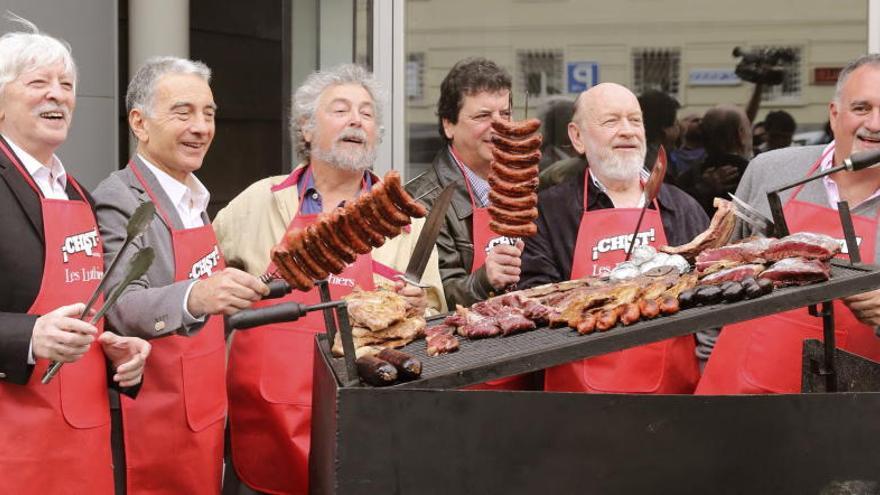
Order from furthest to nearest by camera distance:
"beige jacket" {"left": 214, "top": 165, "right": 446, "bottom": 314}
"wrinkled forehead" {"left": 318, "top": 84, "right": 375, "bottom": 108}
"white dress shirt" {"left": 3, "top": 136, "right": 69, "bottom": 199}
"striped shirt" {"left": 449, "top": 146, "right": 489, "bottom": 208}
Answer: "striped shirt" {"left": 449, "top": 146, "right": 489, "bottom": 208} → "wrinkled forehead" {"left": 318, "top": 84, "right": 375, "bottom": 108} → "beige jacket" {"left": 214, "top": 165, "right": 446, "bottom": 314} → "white dress shirt" {"left": 3, "top": 136, "right": 69, "bottom": 199}


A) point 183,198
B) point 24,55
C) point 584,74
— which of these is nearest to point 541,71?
point 584,74

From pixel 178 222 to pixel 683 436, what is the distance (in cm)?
178

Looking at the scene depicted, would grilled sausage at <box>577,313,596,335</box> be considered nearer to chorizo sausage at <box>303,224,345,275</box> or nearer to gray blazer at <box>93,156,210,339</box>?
chorizo sausage at <box>303,224,345,275</box>

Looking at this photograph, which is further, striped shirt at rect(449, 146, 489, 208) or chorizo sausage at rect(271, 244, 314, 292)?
striped shirt at rect(449, 146, 489, 208)

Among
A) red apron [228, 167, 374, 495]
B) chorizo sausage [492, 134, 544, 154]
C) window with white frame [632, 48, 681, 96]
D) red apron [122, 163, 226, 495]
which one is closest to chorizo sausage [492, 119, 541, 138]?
chorizo sausage [492, 134, 544, 154]

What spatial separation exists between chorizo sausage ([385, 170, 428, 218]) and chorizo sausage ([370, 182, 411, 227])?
1cm

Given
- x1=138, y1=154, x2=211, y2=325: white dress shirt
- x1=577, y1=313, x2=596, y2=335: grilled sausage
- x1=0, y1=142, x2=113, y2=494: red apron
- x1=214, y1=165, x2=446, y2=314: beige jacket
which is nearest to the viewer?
x1=577, y1=313, x2=596, y2=335: grilled sausage

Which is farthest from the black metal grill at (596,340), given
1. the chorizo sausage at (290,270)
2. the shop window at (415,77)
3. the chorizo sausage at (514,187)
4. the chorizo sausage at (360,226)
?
the shop window at (415,77)

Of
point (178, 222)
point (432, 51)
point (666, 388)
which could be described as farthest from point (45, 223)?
point (432, 51)

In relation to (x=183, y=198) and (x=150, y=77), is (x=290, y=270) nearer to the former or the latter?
(x=183, y=198)

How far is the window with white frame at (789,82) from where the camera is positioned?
5949mm

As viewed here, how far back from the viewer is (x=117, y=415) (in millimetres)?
3770

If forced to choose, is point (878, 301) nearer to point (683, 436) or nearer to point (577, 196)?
point (683, 436)

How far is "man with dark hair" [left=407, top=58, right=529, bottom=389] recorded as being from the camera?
426 centimetres
